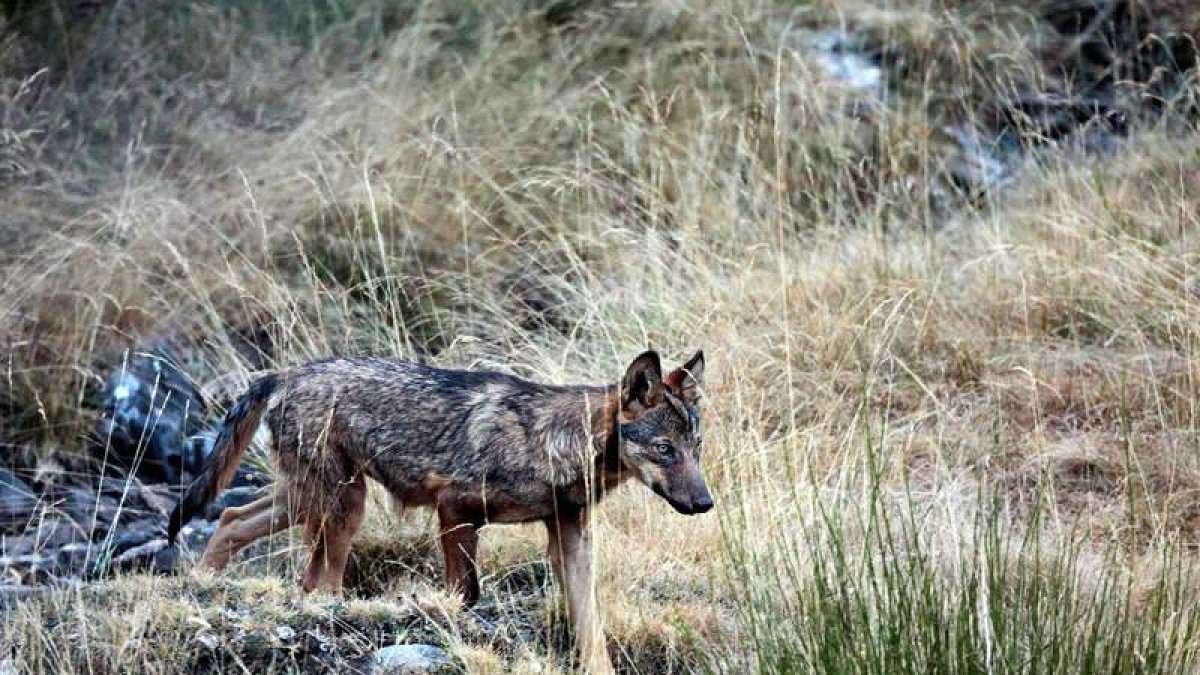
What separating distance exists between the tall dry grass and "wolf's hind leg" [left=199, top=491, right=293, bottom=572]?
208mm

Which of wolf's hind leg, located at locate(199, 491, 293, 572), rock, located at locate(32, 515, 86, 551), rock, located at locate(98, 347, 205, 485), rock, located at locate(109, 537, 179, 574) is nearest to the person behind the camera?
wolf's hind leg, located at locate(199, 491, 293, 572)

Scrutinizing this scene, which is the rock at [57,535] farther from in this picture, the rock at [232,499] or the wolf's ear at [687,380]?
the wolf's ear at [687,380]

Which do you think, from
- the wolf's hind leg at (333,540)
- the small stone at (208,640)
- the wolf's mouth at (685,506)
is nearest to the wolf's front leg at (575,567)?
the wolf's mouth at (685,506)

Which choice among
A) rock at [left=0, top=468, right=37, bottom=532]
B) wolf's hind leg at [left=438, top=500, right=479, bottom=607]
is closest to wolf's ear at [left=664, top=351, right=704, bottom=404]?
wolf's hind leg at [left=438, top=500, right=479, bottom=607]

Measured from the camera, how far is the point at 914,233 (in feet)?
34.6

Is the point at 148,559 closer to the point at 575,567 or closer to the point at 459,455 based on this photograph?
the point at 459,455

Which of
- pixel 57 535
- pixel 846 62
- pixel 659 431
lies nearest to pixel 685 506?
pixel 659 431

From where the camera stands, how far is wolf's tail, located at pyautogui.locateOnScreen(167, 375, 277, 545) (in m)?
6.89

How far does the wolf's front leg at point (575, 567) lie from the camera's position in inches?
252

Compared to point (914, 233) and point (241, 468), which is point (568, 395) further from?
point (914, 233)

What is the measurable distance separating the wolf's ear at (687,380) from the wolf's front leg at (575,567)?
0.56 meters

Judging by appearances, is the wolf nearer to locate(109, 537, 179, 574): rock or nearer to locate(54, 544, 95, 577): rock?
locate(109, 537, 179, 574): rock

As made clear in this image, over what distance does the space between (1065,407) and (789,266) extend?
1.66 metres

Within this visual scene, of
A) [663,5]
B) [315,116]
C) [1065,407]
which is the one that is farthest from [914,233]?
[315,116]
